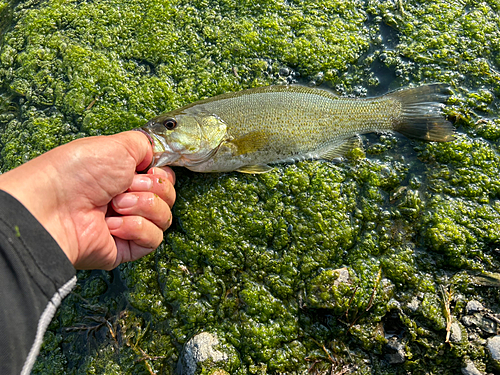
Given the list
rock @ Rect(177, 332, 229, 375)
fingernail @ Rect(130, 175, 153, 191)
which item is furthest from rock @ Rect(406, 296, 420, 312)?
fingernail @ Rect(130, 175, 153, 191)

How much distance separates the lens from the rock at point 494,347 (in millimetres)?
2508

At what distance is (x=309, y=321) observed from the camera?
273cm

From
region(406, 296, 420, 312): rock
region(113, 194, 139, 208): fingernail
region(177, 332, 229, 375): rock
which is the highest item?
region(113, 194, 139, 208): fingernail

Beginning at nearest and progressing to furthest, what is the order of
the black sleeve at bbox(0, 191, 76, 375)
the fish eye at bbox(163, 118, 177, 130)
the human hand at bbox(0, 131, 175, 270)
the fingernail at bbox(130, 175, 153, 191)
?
the black sleeve at bbox(0, 191, 76, 375), the human hand at bbox(0, 131, 175, 270), the fingernail at bbox(130, 175, 153, 191), the fish eye at bbox(163, 118, 177, 130)

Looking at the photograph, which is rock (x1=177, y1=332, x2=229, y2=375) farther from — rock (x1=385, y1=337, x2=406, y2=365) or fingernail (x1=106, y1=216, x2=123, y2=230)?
rock (x1=385, y1=337, x2=406, y2=365)

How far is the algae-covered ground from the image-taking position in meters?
2.68

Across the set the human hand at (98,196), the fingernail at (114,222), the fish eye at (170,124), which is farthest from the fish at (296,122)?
the fingernail at (114,222)

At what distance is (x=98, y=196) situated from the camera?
2.40 m

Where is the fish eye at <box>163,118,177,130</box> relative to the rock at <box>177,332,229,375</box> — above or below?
above

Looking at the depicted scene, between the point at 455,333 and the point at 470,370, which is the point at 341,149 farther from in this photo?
the point at 470,370

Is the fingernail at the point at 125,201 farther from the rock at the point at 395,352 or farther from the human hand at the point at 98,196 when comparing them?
the rock at the point at 395,352

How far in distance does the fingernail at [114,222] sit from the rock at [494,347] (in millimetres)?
2812

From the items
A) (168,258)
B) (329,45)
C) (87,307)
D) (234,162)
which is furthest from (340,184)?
(87,307)

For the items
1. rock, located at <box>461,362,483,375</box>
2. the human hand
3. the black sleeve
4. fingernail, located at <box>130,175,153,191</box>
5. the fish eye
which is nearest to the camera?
the black sleeve
